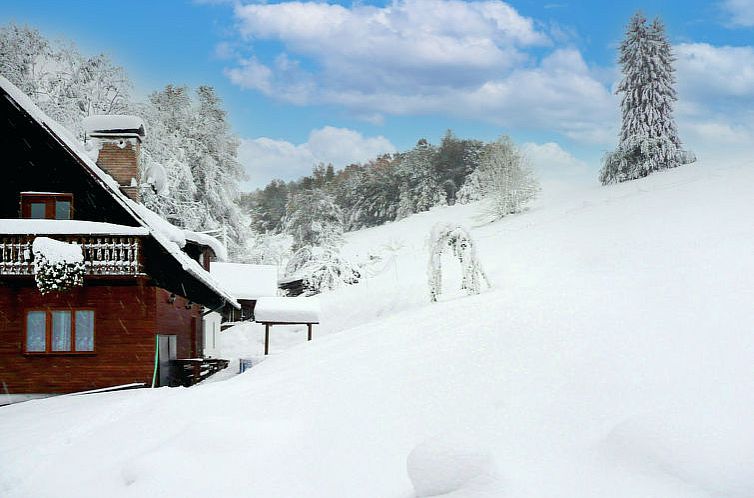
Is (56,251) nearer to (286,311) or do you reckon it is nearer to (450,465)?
(286,311)

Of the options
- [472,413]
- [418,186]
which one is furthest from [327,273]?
[472,413]

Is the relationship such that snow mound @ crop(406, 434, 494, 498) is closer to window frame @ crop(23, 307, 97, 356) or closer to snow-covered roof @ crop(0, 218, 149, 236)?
snow-covered roof @ crop(0, 218, 149, 236)

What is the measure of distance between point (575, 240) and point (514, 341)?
23065 mm

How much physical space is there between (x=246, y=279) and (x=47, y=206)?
17681mm

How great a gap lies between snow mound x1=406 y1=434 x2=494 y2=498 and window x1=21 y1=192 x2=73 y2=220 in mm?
15347

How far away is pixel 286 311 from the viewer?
29281 mm

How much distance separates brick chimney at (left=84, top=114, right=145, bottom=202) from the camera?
23.2 meters

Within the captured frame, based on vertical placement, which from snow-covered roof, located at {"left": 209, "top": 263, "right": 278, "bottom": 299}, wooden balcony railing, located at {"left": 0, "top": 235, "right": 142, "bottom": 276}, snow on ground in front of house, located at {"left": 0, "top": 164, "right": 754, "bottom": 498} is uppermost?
wooden balcony railing, located at {"left": 0, "top": 235, "right": 142, "bottom": 276}

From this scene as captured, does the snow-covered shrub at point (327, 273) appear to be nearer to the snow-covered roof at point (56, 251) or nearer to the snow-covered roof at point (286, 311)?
the snow-covered roof at point (286, 311)

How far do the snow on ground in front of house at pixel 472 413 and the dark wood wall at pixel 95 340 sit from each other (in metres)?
1.48

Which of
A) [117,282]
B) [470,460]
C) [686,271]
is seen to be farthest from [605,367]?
[117,282]

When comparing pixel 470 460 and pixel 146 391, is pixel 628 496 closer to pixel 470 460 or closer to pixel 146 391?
pixel 470 460

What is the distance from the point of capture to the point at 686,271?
16312mm

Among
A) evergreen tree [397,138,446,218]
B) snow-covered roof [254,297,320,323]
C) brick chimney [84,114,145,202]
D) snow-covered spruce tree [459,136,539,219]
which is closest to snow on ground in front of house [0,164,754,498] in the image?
brick chimney [84,114,145,202]
